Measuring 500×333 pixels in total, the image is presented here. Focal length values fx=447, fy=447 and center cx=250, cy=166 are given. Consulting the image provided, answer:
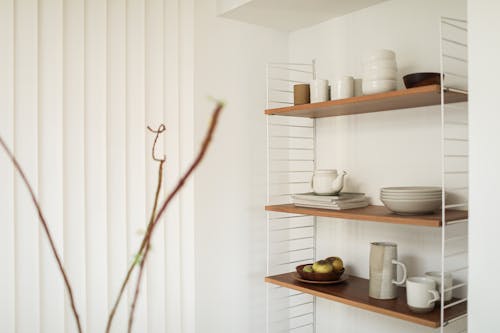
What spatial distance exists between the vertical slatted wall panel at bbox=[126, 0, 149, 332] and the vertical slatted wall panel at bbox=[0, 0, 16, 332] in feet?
1.51

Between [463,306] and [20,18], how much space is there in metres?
1.97

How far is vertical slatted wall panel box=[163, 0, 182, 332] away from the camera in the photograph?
206cm

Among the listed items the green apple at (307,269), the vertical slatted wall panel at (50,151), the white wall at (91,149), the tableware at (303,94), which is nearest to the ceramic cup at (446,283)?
the green apple at (307,269)

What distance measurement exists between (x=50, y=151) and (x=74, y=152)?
9cm

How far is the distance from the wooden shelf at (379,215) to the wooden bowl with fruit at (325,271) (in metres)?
0.26

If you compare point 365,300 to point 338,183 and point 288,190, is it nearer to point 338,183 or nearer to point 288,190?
point 338,183

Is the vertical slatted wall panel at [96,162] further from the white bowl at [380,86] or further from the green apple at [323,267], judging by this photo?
the white bowl at [380,86]

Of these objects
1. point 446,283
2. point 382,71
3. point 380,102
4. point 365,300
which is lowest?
point 365,300

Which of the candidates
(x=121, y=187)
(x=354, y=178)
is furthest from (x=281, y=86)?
(x=121, y=187)

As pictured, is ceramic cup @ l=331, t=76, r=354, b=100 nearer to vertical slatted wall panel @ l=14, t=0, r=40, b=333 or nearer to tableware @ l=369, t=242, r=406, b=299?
tableware @ l=369, t=242, r=406, b=299

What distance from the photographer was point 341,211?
74.5 inches

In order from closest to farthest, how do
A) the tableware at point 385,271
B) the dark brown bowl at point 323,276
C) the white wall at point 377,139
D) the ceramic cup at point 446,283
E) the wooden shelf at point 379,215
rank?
1. the wooden shelf at point 379,215
2. the ceramic cup at point 446,283
3. the tableware at point 385,271
4. the white wall at point 377,139
5. the dark brown bowl at point 323,276

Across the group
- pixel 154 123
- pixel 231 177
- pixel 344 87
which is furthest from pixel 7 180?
pixel 344 87

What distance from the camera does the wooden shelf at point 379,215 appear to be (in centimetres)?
153
